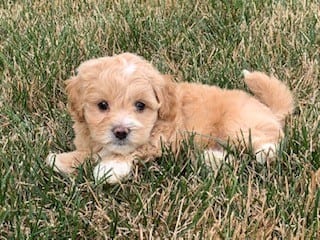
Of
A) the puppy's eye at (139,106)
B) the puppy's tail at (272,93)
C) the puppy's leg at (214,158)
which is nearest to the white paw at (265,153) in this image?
the puppy's leg at (214,158)

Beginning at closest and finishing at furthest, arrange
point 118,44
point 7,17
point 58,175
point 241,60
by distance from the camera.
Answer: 1. point 58,175
2. point 241,60
3. point 118,44
4. point 7,17

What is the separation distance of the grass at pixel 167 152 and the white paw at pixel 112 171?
1.6 inches

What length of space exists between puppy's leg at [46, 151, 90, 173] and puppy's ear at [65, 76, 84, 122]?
0.57 feet

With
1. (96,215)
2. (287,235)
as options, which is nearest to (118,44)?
(96,215)

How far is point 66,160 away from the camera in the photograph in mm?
3791

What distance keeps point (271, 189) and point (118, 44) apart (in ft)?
6.62

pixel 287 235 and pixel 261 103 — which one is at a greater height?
pixel 261 103

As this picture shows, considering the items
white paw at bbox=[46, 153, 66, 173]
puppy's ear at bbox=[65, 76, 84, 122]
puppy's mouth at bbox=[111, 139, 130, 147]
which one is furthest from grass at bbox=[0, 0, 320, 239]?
puppy's ear at bbox=[65, 76, 84, 122]

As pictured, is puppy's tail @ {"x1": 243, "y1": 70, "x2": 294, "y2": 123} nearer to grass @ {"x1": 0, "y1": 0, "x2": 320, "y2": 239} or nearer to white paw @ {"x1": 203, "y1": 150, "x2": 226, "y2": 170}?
grass @ {"x1": 0, "y1": 0, "x2": 320, "y2": 239}

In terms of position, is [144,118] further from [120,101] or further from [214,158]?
[214,158]

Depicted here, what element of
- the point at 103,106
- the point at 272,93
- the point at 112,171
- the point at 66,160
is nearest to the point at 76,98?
the point at 103,106

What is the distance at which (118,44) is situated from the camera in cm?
516

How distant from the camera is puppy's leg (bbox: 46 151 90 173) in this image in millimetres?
3732

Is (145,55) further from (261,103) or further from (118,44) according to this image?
(261,103)
